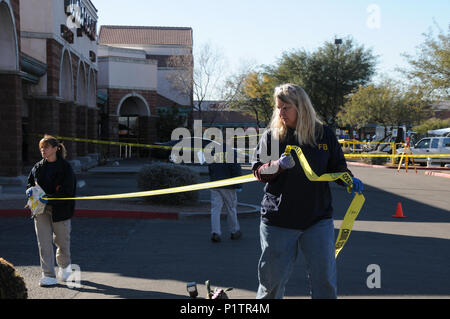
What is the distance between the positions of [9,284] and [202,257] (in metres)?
4.27

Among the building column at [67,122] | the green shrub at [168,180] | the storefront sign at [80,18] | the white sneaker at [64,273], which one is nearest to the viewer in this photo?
the white sneaker at [64,273]

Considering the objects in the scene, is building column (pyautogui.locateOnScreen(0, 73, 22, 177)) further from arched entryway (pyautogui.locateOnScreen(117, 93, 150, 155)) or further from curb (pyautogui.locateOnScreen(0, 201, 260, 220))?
arched entryway (pyautogui.locateOnScreen(117, 93, 150, 155))

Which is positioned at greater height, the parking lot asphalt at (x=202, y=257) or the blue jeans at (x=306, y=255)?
the blue jeans at (x=306, y=255)

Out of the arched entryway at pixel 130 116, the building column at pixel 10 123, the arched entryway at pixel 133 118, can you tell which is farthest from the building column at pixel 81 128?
the arched entryway at pixel 130 116

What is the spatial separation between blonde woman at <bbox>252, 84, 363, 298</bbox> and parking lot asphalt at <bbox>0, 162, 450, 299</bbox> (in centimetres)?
188

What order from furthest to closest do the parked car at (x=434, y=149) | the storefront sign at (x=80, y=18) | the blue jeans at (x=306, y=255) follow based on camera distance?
1. the parked car at (x=434, y=149)
2. the storefront sign at (x=80, y=18)
3. the blue jeans at (x=306, y=255)

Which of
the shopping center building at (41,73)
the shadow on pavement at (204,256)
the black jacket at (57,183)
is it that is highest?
the shopping center building at (41,73)

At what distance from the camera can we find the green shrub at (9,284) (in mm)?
3445

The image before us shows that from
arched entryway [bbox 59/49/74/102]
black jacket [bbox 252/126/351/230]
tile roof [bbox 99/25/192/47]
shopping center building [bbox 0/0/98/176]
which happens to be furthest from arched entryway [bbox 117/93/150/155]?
black jacket [bbox 252/126/351/230]

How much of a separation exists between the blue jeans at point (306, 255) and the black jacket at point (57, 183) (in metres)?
3.02

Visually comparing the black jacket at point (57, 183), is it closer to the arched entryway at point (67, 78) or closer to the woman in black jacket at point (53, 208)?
the woman in black jacket at point (53, 208)

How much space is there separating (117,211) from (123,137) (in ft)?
104

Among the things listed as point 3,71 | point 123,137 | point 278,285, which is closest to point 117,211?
point 3,71

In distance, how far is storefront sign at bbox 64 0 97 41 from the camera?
75.5 ft
